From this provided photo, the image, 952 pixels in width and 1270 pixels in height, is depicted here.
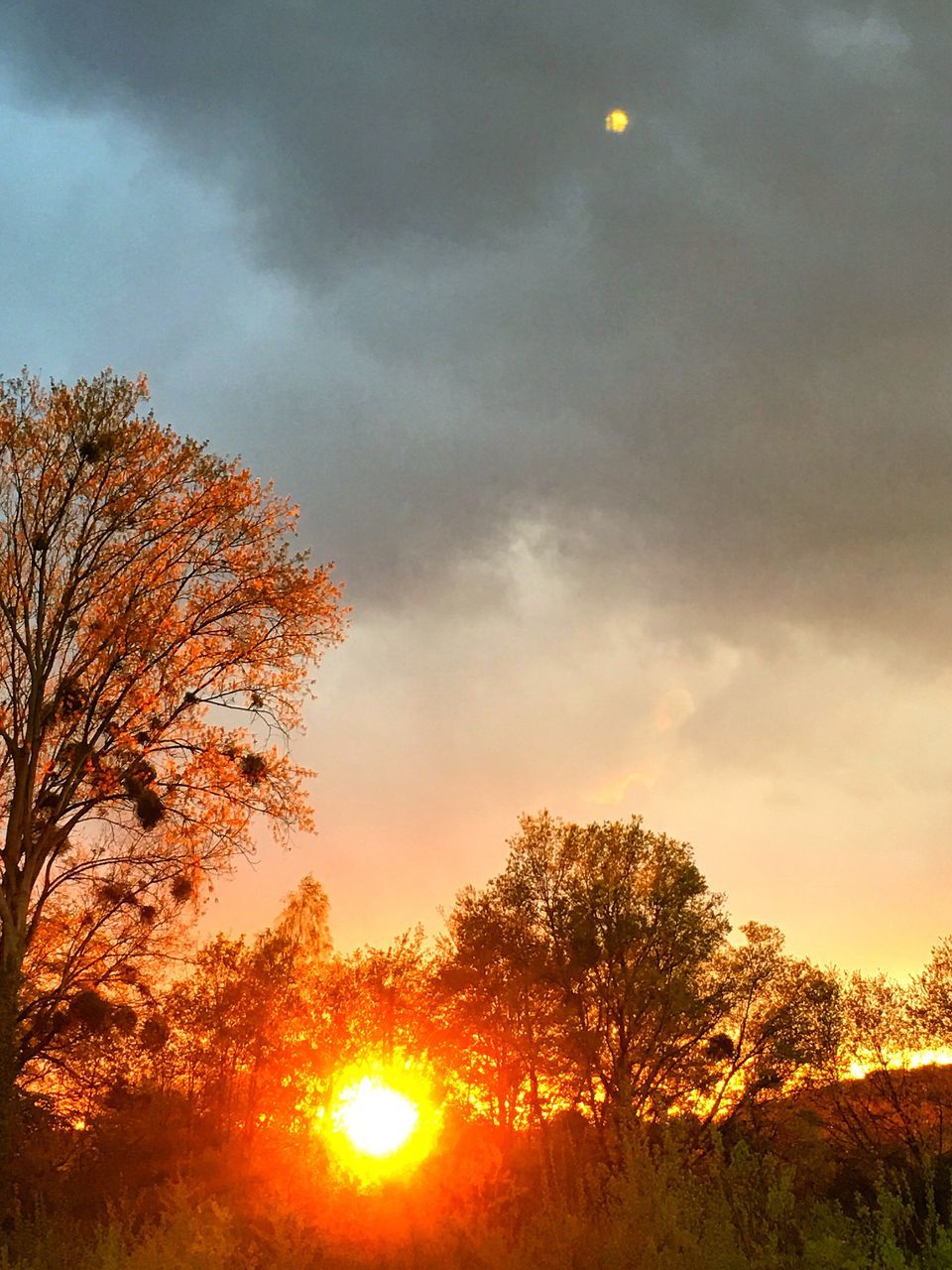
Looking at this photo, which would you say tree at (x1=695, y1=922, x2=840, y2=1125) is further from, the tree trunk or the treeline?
the tree trunk

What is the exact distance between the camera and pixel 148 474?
1753cm

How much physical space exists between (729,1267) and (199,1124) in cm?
3940

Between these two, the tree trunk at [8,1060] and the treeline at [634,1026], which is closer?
the tree trunk at [8,1060]

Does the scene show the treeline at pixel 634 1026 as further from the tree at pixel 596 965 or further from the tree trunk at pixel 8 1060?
the tree trunk at pixel 8 1060

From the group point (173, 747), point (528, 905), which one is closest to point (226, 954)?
point (528, 905)

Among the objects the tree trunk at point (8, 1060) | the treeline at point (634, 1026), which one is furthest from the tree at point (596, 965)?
the tree trunk at point (8, 1060)

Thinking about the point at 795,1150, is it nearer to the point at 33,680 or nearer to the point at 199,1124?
the point at 199,1124

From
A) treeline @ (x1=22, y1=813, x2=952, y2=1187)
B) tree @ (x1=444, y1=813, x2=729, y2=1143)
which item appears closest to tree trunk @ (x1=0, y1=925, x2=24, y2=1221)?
treeline @ (x1=22, y1=813, x2=952, y2=1187)

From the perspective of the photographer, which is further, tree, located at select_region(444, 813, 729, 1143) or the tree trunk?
tree, located at select_region(444, 813, 729, 1143)

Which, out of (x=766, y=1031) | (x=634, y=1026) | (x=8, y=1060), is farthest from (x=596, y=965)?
(x=8, y=1060)

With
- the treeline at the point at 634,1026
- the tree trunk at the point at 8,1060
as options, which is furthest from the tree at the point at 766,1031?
the tree trunk at the point at 8,1060

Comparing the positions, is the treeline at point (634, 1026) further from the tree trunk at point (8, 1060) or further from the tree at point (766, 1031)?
the tree trunk at point (8, 1060)

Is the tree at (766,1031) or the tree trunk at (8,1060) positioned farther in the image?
the tree at (766,1031)

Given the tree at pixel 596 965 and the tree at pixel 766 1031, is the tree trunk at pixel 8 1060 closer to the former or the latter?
the tree at pixel 596 965
